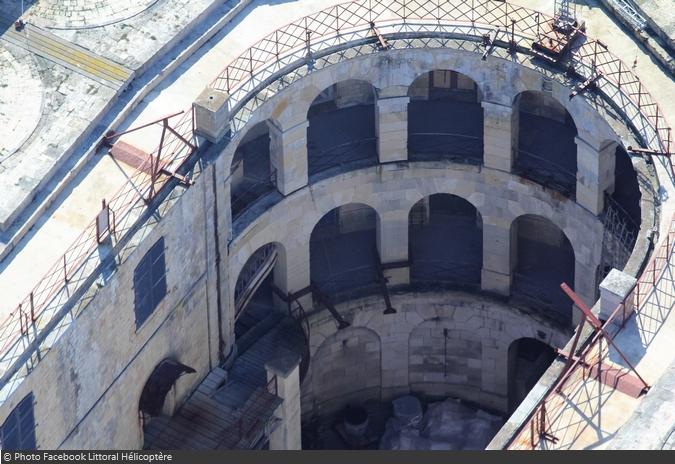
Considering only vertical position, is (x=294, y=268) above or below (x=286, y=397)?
above

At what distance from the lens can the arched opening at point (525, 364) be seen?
488 ft

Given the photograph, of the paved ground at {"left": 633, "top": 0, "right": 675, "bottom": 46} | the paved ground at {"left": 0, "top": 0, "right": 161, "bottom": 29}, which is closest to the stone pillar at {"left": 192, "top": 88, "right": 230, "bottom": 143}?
the paved ground at {"left": 0, "top": 0, "right": 161, "bottom": 29}

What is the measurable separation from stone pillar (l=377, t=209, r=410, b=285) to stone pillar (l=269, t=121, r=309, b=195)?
8.23 m

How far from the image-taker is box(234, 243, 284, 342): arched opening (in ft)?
454

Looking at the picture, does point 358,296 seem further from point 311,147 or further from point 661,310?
point 661,310

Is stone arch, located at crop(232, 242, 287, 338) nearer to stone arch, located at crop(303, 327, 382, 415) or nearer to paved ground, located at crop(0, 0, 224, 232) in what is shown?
stone arch, located at crop(303, 327, 382, 415)

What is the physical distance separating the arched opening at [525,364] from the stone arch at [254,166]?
70.2 ft

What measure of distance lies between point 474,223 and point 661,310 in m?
28.3

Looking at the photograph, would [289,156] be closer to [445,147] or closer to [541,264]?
[445,147]

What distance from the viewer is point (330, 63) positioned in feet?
436

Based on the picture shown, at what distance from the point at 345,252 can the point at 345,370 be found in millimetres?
7751

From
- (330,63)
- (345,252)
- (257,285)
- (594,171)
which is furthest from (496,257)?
(330,63)

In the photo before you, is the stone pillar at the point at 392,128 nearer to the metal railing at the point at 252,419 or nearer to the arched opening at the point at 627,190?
the arched opening at the point at 627,190

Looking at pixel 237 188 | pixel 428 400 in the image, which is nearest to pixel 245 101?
pixel 237 188
